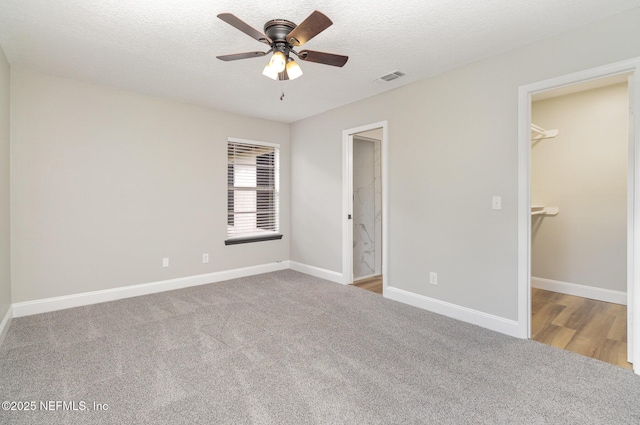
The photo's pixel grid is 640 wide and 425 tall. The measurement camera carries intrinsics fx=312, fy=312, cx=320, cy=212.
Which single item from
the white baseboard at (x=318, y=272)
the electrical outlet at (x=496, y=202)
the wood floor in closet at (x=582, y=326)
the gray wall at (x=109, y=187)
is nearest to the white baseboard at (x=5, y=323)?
the gray wall at (x=109, y=187)

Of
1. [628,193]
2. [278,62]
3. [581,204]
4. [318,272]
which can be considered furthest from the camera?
[318,272]

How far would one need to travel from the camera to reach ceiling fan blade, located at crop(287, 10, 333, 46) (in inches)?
71.1

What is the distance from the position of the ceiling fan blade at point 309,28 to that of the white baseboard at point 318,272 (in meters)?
3.23

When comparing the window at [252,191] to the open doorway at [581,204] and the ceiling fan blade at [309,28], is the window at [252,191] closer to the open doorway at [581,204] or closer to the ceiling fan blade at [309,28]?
the ceiling fan blade at [309,28]

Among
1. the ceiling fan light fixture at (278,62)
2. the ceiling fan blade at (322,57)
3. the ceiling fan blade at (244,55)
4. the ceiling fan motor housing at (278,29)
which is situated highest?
the ceiling fan motor housing at (278,29)

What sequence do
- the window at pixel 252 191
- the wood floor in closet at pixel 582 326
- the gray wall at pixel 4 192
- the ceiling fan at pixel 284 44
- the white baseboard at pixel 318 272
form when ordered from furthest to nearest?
the window at pixel 252 191 → the white baseboard at pixel 318 272 → the gray wall at pixel 4 192 → the wood floor in closet at pixel 582 326 → the ceiling fan at pixel 284 44

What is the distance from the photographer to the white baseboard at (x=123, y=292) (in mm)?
3291

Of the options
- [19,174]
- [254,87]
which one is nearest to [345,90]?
[254,87]

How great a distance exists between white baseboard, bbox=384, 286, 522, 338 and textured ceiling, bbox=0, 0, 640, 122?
243 centimetres

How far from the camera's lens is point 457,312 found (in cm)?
318

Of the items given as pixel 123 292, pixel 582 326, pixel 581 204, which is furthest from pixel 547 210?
pixel 123 292

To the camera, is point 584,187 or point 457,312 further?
point 584,187

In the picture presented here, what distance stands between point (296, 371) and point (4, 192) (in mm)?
3189

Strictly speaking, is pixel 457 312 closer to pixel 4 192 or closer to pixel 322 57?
pixel 322 57
